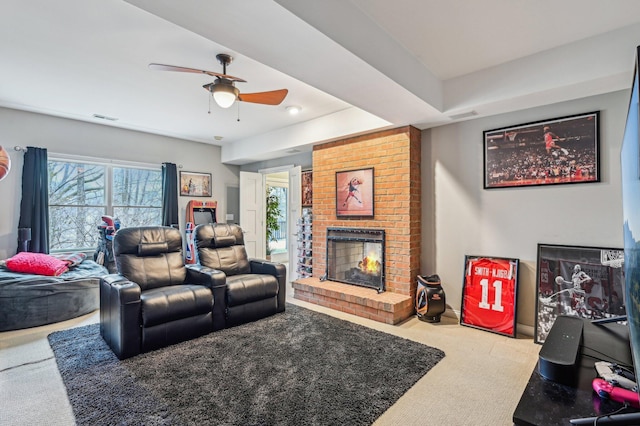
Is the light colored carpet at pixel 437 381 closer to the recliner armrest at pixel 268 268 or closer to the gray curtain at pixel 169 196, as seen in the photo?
the recliner armrest at pixel 268 268

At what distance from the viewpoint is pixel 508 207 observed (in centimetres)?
331

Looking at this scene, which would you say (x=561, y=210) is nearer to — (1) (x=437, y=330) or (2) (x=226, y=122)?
(1) (x=437, y=330)

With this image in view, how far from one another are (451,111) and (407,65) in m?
0.84

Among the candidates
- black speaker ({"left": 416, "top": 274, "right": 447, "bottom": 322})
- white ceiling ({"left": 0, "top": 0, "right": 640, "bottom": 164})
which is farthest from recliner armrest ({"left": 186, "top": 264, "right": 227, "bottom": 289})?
black speaker ({"left": 416, "top": 274, "right": 447, "bottom": 322})

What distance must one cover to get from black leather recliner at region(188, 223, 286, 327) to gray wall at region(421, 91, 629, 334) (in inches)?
73.8

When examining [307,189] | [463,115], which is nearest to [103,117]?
[307,189]

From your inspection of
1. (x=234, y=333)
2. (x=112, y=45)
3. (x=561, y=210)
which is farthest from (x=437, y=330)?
(x=112, y=45)

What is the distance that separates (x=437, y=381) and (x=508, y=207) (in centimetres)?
198

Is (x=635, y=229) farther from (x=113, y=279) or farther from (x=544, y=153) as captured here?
(x=113, y=279)

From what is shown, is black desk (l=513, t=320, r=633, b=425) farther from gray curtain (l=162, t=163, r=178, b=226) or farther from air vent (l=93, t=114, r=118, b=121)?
gray curtain (l=162, t=163, r=178, b=226)

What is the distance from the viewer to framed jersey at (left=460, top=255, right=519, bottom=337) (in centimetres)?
318

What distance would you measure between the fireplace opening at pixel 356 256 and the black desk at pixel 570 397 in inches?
103

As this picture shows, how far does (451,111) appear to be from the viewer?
3.25 m

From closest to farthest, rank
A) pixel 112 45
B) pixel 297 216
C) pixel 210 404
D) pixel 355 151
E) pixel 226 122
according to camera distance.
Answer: pixel 210 404
pixel 112 45
pixel 355 151
pixel 226 122
pixel 297 216
